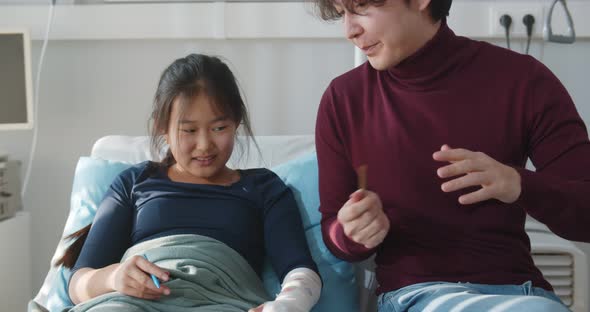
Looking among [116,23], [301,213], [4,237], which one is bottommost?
[4,237]

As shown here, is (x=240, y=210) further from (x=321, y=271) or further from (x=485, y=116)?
(x=485, y=116)

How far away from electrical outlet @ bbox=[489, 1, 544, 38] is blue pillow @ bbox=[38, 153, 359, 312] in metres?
0.75

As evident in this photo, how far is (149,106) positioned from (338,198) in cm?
101

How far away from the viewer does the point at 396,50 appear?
3.97 feet

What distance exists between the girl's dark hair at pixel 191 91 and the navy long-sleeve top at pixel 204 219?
0.38 feet

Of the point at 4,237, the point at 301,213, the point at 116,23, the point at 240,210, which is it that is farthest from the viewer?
the point at 116,23

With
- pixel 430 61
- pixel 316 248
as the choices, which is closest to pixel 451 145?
pixel 430 61

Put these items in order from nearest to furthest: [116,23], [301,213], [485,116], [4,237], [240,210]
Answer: [485,116] → [240,210] → [301,213] → [4,237] → [116,23]

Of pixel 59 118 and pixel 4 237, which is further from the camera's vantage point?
pixel 59 118

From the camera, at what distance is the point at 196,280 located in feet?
3.97

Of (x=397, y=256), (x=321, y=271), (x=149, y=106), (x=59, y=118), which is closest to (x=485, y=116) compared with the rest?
(x=397, y=256)

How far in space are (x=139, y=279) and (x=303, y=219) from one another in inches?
17.4

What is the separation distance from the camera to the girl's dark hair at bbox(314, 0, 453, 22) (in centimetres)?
118

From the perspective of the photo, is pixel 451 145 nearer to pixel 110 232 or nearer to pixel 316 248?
pixel 316 248
